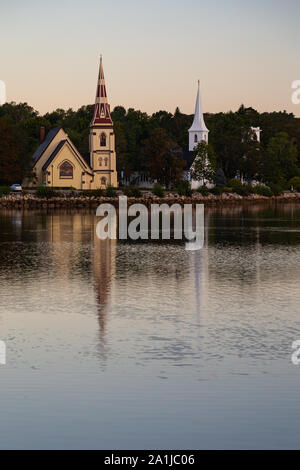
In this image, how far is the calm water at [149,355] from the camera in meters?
12.7

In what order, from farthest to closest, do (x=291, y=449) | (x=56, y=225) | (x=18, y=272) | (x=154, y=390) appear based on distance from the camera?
(x=56, y=225), (x=18, y=272), (x=154, y=390), (x=291, y=449)

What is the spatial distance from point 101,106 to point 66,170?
13.6 metres

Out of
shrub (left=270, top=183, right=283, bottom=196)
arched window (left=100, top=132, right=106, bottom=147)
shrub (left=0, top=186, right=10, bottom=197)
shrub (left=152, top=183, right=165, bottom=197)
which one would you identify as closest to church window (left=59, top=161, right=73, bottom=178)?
arched window (left=100, top=132, right=106, bottom=147)

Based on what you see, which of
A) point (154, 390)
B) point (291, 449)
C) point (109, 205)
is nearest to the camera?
point (291, 449)

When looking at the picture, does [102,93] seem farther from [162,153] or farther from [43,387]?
[43,387]

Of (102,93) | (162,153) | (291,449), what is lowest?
(291,449)

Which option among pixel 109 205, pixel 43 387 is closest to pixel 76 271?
pixel 43 387

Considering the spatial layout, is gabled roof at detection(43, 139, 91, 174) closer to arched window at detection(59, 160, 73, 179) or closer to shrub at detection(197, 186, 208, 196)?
arched window at detection(59, 160, 73, 179)

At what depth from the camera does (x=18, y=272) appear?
3148 centimetres


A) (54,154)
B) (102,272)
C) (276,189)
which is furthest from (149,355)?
(276,189)

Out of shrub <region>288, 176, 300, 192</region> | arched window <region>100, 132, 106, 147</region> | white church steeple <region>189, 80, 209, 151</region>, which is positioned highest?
white church steeple <region>189, 80, 209, 151</region>

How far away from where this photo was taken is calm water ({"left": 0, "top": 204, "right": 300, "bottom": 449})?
1273 cm

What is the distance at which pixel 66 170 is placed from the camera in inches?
4916

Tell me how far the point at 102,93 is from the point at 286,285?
10603 cm
